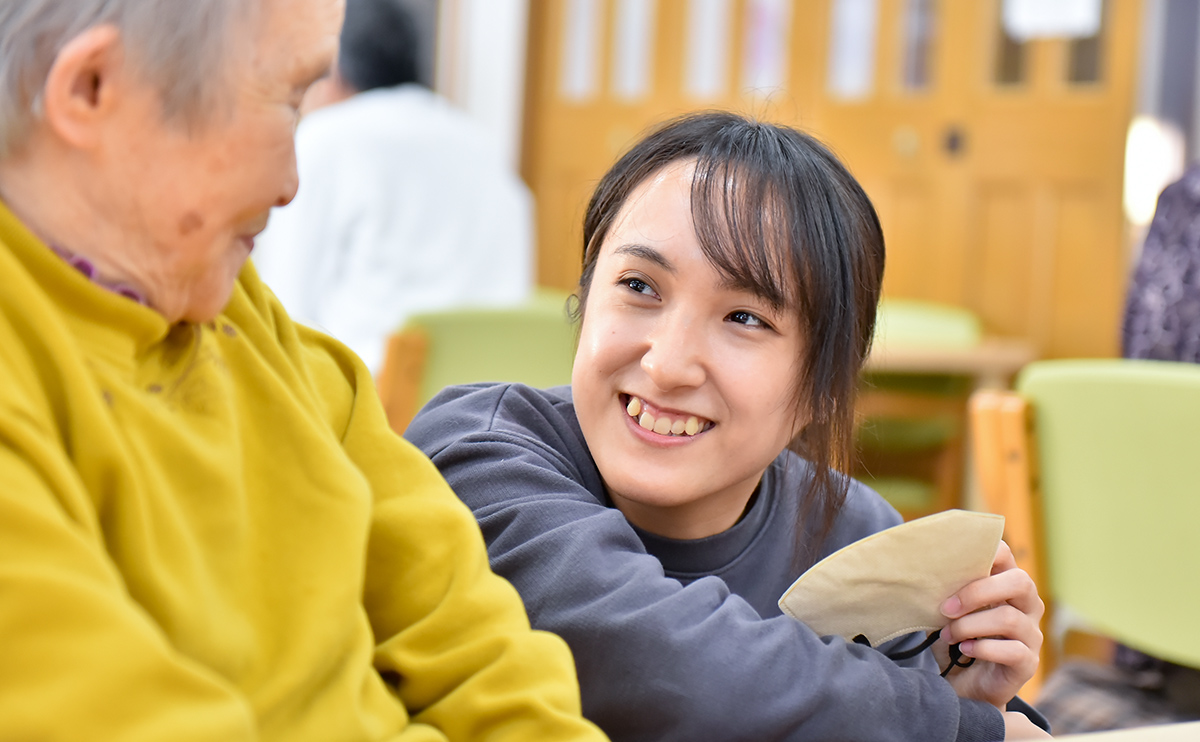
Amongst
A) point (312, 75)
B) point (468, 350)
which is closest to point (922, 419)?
point (468, 350)

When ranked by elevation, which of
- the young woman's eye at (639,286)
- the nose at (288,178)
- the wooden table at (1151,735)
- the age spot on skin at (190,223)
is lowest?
the wooden table at (1151,735)

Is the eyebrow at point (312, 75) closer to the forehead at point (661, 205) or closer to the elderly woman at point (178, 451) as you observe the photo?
the elderly woman at point (178, 451)

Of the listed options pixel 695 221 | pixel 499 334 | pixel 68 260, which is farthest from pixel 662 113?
pixel 68 260

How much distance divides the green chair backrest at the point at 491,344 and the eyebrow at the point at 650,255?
3.68 ft

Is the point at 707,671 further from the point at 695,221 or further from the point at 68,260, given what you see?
the point at 68,260

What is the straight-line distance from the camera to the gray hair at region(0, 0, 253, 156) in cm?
56

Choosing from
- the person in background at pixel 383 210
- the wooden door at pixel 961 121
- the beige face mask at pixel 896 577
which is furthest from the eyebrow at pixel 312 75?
the wooden door at pixel 961 121

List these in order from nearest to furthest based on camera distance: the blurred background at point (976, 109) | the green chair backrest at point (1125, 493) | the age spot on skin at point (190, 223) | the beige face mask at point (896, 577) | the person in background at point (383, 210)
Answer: the age spot on skin at point (190, 223)
the beige face mask at point (896, 577)
the green chair backrest at point (1125, 493)
the person in background at point (383, 210)
the blurred background at point (976, 109)

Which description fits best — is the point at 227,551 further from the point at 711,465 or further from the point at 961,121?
the point at 961,121

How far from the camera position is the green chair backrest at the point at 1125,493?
1.51 metres

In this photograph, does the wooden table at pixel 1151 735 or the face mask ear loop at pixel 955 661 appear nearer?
the wooden table at pixel 1151 735

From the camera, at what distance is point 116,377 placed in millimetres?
599

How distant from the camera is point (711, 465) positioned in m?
0.95

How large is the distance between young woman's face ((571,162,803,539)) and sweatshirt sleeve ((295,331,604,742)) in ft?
0.65
